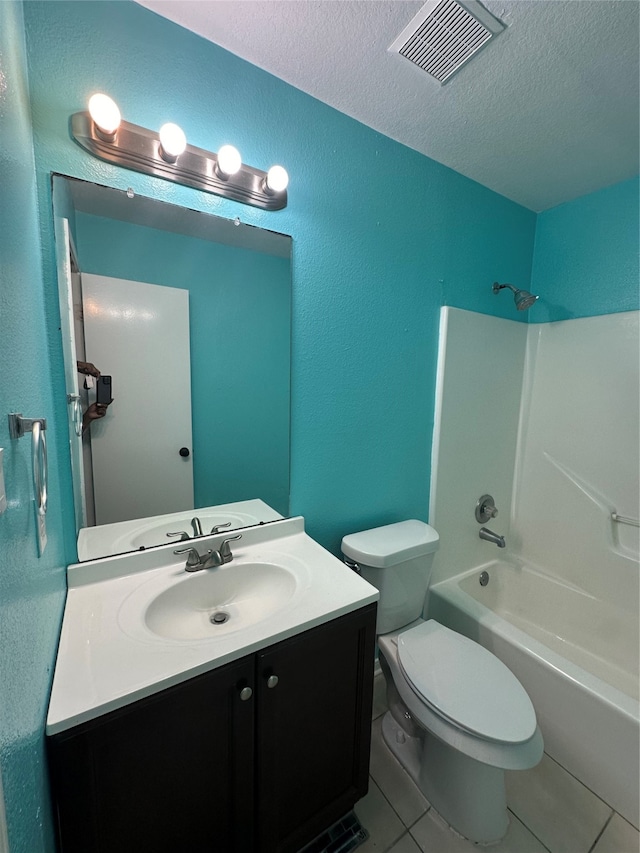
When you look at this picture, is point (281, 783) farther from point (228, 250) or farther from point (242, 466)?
point (228, 250)

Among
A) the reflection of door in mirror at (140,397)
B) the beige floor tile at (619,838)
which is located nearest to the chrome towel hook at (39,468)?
the reflection of door in mirror at (140,397)

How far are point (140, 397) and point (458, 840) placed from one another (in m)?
1.76

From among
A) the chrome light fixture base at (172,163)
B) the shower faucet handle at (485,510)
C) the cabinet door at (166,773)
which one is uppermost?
the chrome light fixture base at (172,163)

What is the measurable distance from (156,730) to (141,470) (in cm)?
67

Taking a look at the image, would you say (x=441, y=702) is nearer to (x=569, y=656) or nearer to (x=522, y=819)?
(x=522, y=819)

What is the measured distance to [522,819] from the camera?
1176 mm

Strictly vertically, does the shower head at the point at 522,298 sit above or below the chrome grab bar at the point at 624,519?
above

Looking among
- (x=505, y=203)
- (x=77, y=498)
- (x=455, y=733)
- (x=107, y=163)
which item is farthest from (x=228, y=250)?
(x=455, y=733)

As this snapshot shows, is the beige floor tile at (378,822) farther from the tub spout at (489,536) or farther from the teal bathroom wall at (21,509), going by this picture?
the tub spout at (489,536)

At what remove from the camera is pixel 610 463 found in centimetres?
173

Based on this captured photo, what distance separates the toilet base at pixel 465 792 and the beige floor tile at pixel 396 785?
41 millimetres

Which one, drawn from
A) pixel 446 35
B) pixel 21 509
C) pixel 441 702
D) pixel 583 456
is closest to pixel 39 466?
pixel 21 509

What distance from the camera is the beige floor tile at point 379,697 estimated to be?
5.16ft

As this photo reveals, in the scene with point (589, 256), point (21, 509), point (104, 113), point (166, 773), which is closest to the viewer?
point (21, 509)
